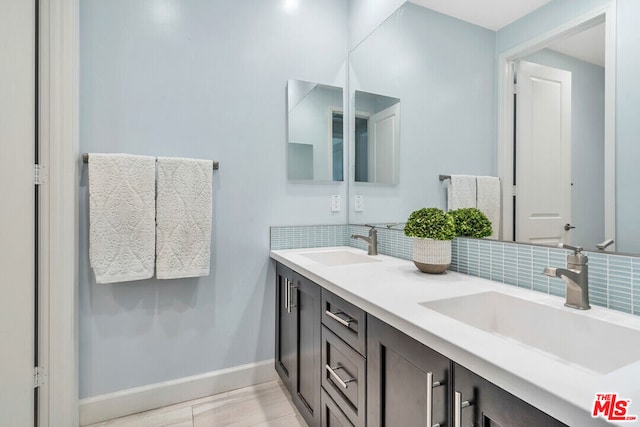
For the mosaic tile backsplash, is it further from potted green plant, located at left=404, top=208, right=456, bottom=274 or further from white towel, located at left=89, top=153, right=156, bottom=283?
white towel, located at left=89, top=153, right=156, bottom=283

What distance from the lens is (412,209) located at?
166cm

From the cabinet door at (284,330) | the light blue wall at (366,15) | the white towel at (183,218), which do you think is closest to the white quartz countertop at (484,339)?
the cabinet door at (284,330)

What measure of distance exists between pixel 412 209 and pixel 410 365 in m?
0.96

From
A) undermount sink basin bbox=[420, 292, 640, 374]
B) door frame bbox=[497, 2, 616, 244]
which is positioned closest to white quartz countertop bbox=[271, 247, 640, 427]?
undermount sink basin bbox=[420, 292, 640, 374]

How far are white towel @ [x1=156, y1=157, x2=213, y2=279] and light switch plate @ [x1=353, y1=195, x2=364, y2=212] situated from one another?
37.1 inches

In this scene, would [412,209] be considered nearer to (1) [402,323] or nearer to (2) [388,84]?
(2) [388,84]

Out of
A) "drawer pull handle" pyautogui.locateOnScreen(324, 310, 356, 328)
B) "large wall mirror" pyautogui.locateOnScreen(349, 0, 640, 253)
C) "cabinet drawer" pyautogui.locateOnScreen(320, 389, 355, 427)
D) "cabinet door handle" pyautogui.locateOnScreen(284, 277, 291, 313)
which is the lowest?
"cabinet drawer" pyautogui.locateOnScreen(320, 389, 355, 427)

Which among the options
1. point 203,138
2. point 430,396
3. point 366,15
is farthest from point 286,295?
point 366,15

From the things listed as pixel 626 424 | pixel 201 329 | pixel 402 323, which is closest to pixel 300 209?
pixel 201 329

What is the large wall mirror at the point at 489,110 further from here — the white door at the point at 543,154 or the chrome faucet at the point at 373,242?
the chrome faucet at the point at 373,242

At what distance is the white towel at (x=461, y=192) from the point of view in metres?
1.30

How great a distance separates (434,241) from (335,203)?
1002mm

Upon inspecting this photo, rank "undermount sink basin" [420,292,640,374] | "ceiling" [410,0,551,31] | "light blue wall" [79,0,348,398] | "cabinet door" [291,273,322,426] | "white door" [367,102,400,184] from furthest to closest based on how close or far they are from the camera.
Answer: "white door" [367,102,400,184], "light blue wall" [79,0,348,398], "cabinet door" [291,273,322,426], "ceiling" [410,0,551,31], "undermount sink basin" [420,292,640,374]

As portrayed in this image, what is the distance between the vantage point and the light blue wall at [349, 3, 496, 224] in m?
1.29
